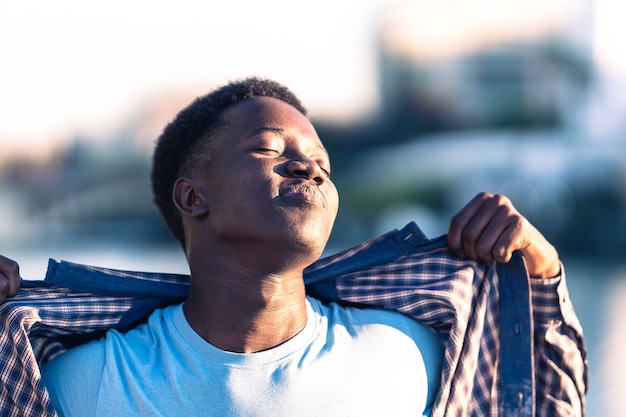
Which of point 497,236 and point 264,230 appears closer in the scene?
point 264,230

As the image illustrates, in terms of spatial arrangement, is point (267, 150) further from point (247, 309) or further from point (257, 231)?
point (247, 309)

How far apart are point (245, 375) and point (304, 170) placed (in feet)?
1.53

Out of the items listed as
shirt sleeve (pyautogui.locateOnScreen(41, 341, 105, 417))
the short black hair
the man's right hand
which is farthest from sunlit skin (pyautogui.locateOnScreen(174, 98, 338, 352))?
the man's right hand

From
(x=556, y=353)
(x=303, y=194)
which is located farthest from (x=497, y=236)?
(x=303, y=194)

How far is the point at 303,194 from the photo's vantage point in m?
2.02

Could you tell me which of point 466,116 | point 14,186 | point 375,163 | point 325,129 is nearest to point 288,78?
point 325,129

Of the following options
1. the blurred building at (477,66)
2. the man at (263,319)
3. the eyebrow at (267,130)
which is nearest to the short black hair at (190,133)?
the man at (263,319)

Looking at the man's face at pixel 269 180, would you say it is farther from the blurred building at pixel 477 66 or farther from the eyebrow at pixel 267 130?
the blurred building at pixel 477 66

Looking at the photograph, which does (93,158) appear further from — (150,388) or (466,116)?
(150,388)

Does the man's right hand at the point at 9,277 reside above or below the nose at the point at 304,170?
below

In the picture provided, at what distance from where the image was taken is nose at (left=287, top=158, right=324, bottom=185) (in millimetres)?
2078

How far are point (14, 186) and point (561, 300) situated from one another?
1783 cm

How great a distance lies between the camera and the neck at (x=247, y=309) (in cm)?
203

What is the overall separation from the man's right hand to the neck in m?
0.37
